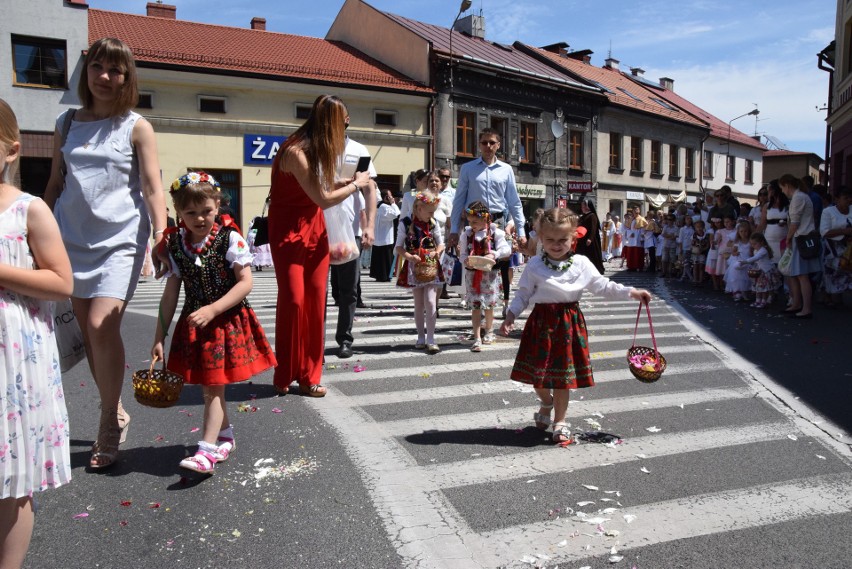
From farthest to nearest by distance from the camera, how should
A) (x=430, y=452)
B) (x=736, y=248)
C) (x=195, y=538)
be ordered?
(x=736, y=248), (x=430, y=452), (x=195, y=538)

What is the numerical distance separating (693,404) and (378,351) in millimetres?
3128

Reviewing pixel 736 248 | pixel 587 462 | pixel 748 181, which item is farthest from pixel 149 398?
pixel 748 181

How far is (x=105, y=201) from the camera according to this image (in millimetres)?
3750

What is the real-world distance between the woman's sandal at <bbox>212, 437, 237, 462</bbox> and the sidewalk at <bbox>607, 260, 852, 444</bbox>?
3.58 metres

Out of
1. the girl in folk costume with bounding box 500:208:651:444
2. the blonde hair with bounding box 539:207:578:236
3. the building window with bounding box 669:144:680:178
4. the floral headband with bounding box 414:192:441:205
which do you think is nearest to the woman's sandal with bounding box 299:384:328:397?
the girl in folk costume with bounding box 500:208:651:444

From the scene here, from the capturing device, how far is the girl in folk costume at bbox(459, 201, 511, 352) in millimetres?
7445

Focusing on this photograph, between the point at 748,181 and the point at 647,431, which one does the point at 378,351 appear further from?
the point at 748,181

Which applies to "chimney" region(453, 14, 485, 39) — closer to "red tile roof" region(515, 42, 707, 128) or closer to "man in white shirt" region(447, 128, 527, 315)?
"red tile roof" region(515, 42, 707, 128)

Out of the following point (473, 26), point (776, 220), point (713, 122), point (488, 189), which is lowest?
point (776, 220)

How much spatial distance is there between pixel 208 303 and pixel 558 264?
2.05 metres

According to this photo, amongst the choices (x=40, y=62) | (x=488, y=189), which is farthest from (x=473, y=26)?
(x=488, y=189)

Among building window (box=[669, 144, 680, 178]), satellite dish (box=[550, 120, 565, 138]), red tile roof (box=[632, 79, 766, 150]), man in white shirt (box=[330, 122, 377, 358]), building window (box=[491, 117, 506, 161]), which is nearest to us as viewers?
man in white shirt (box=[330, 122, 377, 358])

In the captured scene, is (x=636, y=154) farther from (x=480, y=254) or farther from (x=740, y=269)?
(x=480, y=254)

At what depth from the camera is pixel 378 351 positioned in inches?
287
